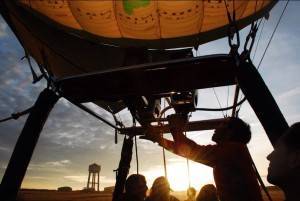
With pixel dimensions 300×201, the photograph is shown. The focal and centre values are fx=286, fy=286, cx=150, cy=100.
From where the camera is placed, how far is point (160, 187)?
18.0ft

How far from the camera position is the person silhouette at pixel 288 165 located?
187 cm

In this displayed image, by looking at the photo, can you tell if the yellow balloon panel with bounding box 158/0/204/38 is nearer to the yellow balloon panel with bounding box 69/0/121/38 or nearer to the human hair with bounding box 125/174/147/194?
the yellow balloon panel with bounding box 69/0/121/38

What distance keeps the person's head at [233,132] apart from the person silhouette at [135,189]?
161cm

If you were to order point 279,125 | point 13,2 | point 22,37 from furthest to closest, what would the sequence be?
1. point 22,37
2. point 13,2
3. point 279,125

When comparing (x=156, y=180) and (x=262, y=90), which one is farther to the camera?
(x=156, y=180)

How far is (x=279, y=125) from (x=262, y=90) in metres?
0.47

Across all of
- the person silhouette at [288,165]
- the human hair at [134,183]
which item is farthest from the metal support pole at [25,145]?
the person silhouette at [288,165]

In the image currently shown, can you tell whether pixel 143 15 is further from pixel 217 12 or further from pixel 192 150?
pixel 192 150

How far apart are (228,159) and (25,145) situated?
2.80 meters

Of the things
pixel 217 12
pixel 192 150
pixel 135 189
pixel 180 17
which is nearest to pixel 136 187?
pixel 135 189

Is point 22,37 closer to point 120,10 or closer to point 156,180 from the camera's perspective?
point 120,10

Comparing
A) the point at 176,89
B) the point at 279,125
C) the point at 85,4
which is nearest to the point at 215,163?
the point at 279,125

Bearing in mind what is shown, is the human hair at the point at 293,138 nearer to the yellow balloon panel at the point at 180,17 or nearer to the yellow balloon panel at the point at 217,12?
the yellow balloon panel at the point at 180,17

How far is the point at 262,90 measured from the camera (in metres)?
3.50
